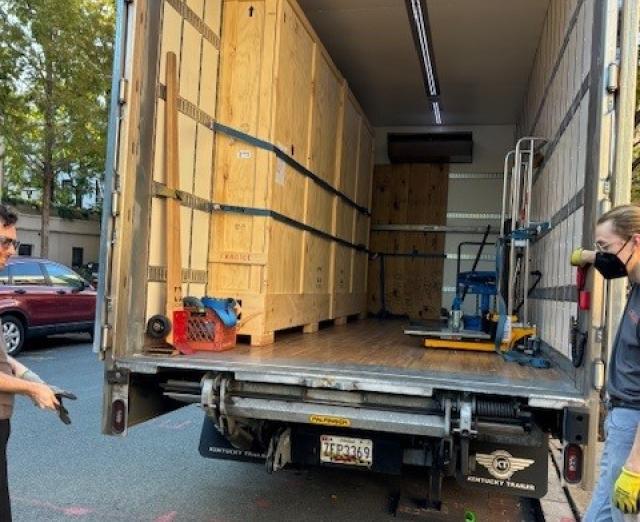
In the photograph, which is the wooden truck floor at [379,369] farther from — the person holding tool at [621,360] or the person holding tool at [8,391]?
the person holding tool at [8,391]

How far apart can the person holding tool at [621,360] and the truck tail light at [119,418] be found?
8.15 ft

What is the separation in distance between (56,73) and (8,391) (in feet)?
46.4

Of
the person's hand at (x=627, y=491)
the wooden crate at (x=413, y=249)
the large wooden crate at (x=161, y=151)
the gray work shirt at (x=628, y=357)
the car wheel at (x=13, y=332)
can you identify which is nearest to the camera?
the person's hand at (x=627, y=491)

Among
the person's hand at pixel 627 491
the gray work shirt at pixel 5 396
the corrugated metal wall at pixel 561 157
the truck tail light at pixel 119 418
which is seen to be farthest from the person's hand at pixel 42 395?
the corrugated metal wall at pixel 561 157

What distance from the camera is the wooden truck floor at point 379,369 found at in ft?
10.5

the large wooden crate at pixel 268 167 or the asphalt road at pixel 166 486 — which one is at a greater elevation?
the large wooden crate at pixel 268 167

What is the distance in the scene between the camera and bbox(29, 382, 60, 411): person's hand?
266 cm

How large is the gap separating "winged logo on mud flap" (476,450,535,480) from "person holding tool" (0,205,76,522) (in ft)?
7.18

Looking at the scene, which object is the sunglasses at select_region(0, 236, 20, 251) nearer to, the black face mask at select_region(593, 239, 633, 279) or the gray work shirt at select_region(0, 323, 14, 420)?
the gray work shirt at select_region(0, 323, 14, 420)

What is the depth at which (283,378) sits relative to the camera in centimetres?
341

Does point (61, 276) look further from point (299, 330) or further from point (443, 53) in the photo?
point (443, 53)

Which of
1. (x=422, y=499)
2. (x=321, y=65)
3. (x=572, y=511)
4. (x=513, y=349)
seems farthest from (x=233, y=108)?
(x=572, y=511)

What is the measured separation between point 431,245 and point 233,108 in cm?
599

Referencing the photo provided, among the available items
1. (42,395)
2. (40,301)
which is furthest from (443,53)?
(40,301)
